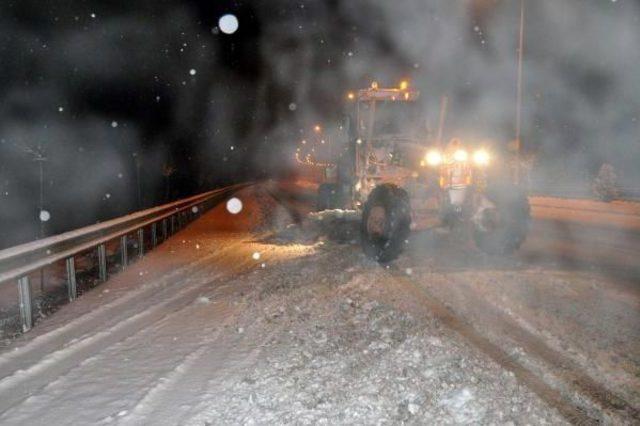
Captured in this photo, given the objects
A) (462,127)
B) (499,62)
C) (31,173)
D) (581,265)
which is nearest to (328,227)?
(462,127)

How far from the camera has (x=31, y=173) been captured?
184 ft

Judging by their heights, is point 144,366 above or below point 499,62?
below

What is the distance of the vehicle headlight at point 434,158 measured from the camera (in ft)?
29.5

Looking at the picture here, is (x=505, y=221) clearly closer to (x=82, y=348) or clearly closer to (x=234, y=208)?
(x=82, y=348)

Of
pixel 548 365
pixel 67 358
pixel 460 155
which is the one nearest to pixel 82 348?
pixel 67 358

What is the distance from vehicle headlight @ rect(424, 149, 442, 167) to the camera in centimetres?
898

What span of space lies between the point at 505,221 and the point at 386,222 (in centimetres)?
226

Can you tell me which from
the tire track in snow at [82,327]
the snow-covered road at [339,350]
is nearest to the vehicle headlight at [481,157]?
the snow-covered road at [339,350]

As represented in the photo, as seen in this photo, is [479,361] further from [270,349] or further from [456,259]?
[456,259]

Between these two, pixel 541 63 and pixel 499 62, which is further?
pixel 541 63

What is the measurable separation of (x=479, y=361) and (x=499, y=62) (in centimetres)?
2526

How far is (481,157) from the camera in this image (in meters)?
9.02

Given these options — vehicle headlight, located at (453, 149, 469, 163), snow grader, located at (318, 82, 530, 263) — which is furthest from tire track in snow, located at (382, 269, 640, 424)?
vehicle headlight, located at (453, 149, 469, 163)

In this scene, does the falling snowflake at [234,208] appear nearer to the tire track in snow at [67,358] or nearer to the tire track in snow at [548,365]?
the tire track in snow at [67,358]
